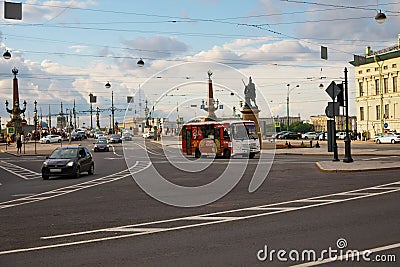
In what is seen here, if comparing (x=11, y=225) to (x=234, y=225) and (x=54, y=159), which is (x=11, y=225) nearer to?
(x=234, y=225)

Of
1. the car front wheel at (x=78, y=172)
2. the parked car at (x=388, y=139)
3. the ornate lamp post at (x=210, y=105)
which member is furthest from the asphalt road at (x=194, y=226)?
the parked car at (x=388, y=139)

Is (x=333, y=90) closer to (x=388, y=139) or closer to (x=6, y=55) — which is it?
(x=6, y=55)

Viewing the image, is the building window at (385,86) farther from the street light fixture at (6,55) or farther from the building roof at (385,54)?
the street light fixture at (6,55)

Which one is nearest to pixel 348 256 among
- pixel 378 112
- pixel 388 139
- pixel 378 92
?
pixel 388 139

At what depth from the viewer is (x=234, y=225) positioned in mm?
11055

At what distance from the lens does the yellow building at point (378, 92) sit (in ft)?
267

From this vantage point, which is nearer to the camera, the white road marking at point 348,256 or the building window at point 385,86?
the white road marking at point 348,256

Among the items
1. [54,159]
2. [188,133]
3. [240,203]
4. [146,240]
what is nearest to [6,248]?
[146,240]

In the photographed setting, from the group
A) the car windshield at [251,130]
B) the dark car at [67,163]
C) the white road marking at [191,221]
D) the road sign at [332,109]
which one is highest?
the road sign at [332,109]

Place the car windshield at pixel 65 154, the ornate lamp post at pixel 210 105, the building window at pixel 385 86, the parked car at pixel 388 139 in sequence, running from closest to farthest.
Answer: the car windshield at pixel 65 154 → the ornate lamp post at pixel 210 105 → the parked car at pixel 388 139 → the building window at pixel 385 86

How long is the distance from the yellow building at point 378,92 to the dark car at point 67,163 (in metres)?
60.8

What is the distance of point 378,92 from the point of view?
85875 millimetres

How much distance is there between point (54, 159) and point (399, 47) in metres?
67.1

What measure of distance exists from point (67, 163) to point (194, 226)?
15.5 m
